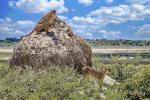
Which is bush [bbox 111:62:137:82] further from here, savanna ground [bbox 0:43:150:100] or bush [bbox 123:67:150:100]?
bush [bbox 123:67:150:100]

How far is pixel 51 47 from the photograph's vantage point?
873 inches

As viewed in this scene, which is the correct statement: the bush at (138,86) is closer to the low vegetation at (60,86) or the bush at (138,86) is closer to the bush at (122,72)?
the low vegetation at (60,86)

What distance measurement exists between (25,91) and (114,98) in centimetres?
354

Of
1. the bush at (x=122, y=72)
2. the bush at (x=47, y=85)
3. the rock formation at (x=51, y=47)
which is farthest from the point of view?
the bush at (x=122, y=72)

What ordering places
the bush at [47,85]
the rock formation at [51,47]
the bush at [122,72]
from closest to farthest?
the bush at [47,85] < the rock formation at [51,47] < the bush at [122,72]

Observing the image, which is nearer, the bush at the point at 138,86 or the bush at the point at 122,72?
the bush at the point at 138,86

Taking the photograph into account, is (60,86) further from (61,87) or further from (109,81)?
(109,81)

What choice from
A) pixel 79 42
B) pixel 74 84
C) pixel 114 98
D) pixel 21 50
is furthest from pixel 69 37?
pixel 114 98

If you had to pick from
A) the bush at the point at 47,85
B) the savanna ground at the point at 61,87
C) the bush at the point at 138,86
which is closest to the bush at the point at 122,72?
the savanna ground at the point at 61,87

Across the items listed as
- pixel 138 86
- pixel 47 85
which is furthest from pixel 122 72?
pixel 47 85

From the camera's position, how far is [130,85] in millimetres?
20609

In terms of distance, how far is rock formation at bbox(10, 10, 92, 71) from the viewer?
2183cm

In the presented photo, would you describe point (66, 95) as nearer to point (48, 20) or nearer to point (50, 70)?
point (50, 70)

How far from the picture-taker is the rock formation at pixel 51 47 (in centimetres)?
2183
